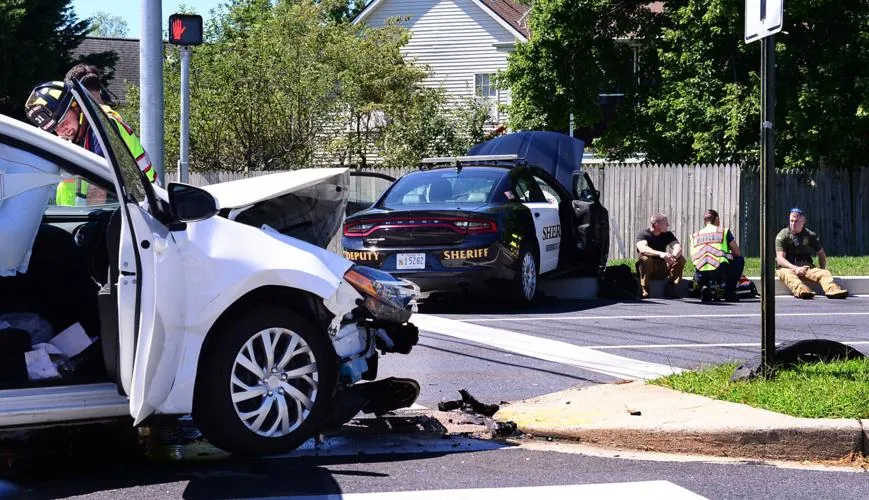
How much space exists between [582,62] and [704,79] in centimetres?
350

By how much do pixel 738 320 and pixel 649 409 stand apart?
19.6 ft

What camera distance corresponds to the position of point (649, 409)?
21.2 ft

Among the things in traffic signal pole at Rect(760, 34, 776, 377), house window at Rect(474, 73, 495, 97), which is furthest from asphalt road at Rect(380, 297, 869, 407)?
house window at Rect(474, 73, 495, 97)

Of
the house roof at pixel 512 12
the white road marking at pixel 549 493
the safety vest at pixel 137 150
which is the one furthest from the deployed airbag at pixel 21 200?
the house roof at pixel 512 12

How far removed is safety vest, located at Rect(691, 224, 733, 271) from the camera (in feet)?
47.3

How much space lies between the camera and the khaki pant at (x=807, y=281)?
15.0 m

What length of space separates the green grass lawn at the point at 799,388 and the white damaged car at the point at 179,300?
1.86 meters

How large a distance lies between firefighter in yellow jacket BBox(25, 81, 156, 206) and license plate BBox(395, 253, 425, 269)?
18.5 ft

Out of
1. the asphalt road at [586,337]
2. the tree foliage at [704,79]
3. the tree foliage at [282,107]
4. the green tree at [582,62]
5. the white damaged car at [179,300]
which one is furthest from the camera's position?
the green tree at [582,62]

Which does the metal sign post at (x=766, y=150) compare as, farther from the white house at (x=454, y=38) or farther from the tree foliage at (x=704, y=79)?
the white house at (x=454, y=38)

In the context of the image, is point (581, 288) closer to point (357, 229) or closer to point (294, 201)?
point (357, 229)

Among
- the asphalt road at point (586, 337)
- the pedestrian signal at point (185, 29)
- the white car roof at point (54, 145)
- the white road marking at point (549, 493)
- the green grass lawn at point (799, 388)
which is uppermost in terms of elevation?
the pedestrian signal at point (185, 29)

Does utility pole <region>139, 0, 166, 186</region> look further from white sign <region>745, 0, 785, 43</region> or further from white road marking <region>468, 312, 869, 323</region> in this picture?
white sign <region>745, 0, 785, 43</region>

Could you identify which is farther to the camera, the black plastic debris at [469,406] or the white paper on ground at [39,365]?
the black plastic debris at [469,406]
